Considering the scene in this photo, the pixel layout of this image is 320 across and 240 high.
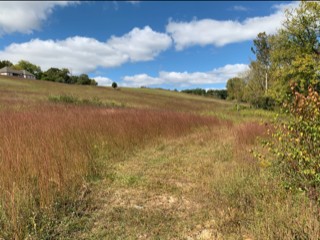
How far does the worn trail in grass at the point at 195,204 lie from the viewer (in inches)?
116

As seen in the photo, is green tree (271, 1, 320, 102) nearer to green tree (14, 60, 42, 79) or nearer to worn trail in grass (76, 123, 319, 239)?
worn trail in grass (76, 123, 319, 239)

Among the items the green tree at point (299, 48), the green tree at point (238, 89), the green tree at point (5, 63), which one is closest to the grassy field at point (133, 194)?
the green tree at point (299, 48)

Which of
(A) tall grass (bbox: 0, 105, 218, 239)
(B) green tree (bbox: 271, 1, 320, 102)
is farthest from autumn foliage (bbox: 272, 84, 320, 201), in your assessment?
(B) green tree (bbox: 271, 1, 320, 102)

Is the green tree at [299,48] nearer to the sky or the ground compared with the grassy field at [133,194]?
nearer to the sky

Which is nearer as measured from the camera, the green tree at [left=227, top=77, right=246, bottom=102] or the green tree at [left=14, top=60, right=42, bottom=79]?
the green tree at [left=227, top=77, right=246, bottom=102]

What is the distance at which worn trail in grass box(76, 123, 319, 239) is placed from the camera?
9.65 ft

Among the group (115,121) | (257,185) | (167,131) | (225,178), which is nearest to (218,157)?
(225,178)

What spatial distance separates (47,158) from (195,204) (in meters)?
2.70

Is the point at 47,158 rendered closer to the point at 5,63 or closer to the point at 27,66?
the point at 5,63

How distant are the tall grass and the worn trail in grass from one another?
558 mm

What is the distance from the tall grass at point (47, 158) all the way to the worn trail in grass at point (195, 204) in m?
0.56

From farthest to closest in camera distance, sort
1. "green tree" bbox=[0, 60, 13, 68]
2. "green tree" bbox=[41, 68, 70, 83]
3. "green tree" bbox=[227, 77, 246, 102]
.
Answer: "green tree" bbox=[0, 60, 13, 68] < "green tree" bbox=[41, 68, 70, 83] < "green tree" bbox=[227, 77, 246, 102]

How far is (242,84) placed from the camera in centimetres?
4578

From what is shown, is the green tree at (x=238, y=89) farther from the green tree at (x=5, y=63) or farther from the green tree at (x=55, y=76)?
the green tree at (x=5, y=63)
